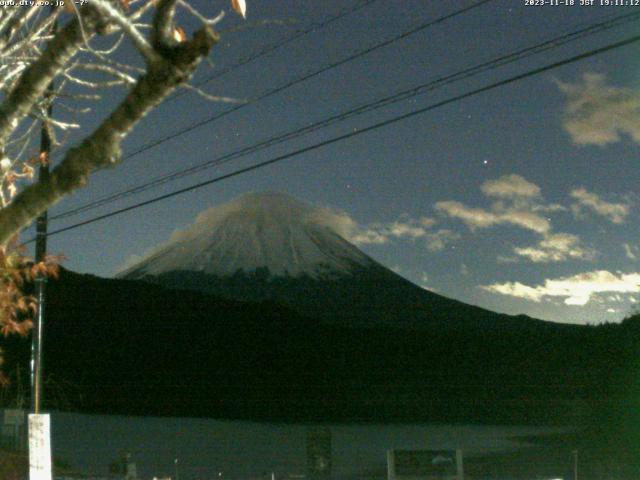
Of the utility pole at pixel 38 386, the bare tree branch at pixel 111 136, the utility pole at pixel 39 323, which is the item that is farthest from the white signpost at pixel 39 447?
the bare tree branch at pixel 111 136

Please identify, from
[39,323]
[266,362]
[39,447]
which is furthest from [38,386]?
[266,362]

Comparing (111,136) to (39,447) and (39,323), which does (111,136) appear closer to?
(39,447)

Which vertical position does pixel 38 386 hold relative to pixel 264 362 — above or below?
below

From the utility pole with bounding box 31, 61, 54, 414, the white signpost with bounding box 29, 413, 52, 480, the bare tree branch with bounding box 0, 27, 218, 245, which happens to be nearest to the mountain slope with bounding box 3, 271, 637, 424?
the utility pole with bounding box 31, 61, 54, 414

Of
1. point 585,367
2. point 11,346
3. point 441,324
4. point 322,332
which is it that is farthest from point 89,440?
point 441,324

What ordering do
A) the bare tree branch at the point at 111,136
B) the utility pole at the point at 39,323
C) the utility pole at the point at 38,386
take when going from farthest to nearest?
the utility pole at the point at 39,323 → the utility pole at the point at 38,386 → the bare tree branch at the point at 111,136

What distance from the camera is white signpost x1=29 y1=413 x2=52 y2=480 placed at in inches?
460

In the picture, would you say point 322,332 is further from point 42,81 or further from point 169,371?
point 42,81

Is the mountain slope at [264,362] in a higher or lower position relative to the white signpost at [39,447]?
higher

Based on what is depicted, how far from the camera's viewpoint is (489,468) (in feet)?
126

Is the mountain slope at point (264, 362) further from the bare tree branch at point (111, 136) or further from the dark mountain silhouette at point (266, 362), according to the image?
the bare tree branch at point (111, 136)

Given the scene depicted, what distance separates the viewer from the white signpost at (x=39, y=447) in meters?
11.7

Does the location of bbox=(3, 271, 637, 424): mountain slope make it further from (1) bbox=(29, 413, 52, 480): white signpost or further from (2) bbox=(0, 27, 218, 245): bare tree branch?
(2) bbox=(0, 27, 218, 245): bare tree branch

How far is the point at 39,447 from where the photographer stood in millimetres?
11859
